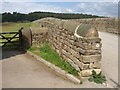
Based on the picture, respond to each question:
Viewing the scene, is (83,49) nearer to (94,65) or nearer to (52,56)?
(94,65)

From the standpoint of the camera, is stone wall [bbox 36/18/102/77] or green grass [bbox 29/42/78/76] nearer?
stone wall [bbox 36/18/102/77]

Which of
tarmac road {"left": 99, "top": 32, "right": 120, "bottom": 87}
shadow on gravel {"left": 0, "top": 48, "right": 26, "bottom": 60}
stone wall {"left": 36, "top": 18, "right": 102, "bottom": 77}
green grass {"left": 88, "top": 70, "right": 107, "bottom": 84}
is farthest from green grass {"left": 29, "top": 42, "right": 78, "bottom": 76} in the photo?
tarmac road {"left": 99, "top": 32, "right": 120, "bottom": 87}

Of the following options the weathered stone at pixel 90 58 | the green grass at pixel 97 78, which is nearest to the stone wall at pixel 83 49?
the weathered stone at pixel 90 58

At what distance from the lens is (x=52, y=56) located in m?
12.6

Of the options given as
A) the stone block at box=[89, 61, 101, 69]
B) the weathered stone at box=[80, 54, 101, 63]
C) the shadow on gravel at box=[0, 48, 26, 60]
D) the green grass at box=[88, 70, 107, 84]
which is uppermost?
the weathered stone at box=[80, 54, 101, 63]

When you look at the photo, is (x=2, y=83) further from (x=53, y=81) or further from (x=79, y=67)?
(x=79, y=67)

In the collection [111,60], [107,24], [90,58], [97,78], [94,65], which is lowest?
[97,78]

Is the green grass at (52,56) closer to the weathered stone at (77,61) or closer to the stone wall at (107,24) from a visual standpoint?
the weathered stone at (77,61)

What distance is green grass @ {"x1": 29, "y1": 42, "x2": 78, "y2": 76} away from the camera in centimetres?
977

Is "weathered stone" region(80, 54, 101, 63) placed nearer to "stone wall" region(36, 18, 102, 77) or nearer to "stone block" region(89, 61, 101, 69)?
"stone wall" region(36, 18, 102, 77)

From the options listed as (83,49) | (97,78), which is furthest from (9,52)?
(97,78)

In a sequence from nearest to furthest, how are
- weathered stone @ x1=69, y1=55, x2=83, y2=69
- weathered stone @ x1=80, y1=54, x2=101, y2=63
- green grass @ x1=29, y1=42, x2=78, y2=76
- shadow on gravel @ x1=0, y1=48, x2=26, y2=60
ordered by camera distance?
weathered stone @ x1=80, y1=54, x2=101, y2=63 < weathered stone @ x1=69, y1=55, x2=83, y2=69 < green grass @ x1=29, y1=42, x2=78, y2=76 < shadow on gravel @ x1=0, y1=48, x2=26, y2=60

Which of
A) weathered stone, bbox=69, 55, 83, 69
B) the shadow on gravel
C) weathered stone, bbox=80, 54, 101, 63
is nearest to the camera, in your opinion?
weathered stone, bbox=80, 54, 101, 63

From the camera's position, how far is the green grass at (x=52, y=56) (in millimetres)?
9766
